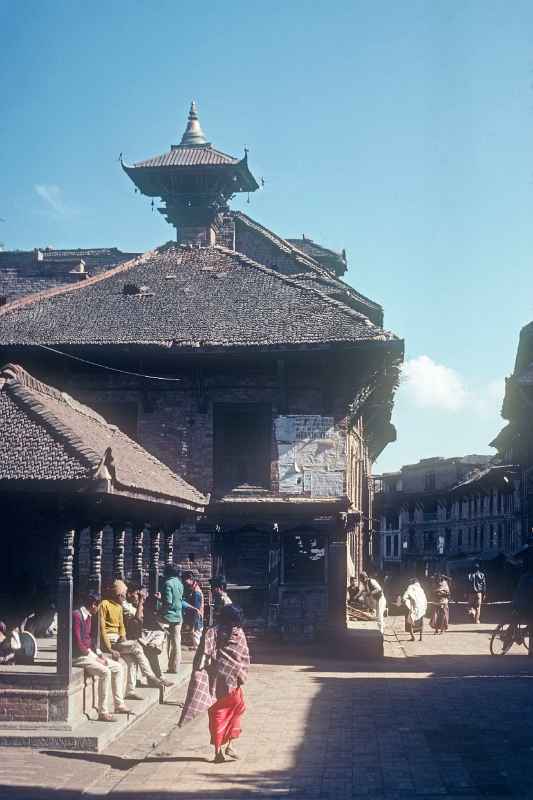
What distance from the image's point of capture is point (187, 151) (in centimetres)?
3256

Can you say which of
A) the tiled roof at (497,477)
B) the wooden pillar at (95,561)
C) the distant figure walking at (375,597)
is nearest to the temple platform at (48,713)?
the wooden pillar at (95,561)

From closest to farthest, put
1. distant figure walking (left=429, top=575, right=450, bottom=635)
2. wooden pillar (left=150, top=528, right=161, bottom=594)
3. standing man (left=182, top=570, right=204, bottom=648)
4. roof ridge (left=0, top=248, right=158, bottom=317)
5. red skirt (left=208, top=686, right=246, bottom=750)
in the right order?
red skirt (left=208, top=686, right=246, bottom=750)
wooden pillar (left=150, top=528, right=161, bottom=594)
standing man (left=182, top=570, right=204, bottom=648)
roof ridge (left=0, top=248, right=158, bottom=317)
distant figure walking (left=429, top=575, right=450, bottom=635)

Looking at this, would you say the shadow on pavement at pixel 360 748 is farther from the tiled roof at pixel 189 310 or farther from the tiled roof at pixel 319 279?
the tiled roof at pixel 319 279

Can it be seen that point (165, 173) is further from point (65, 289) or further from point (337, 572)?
point (337, 572)

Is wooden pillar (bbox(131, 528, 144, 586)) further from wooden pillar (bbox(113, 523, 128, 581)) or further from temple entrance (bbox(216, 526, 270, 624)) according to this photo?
temple entrance (bbox(216, 526, 270, 624))

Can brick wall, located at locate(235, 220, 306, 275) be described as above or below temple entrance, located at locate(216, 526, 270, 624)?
above

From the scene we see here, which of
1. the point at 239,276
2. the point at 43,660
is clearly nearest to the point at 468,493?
the point at 239,276

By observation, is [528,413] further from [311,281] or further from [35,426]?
[35,426]

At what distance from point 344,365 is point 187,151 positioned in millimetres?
14336

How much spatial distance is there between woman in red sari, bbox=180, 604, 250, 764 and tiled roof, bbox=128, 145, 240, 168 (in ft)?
73.1

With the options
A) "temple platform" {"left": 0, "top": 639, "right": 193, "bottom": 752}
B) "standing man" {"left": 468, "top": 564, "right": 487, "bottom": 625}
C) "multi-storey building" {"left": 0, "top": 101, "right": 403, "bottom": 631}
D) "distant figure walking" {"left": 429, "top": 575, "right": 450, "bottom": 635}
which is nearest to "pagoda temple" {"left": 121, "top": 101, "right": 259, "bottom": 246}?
"multi-storey building" {"left": 0, "top": 101, "right": 403, "bottom": 631}

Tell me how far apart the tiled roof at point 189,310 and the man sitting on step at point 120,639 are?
886cm

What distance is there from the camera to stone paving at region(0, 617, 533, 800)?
8898 millimetres

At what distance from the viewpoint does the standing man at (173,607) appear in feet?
48.8
